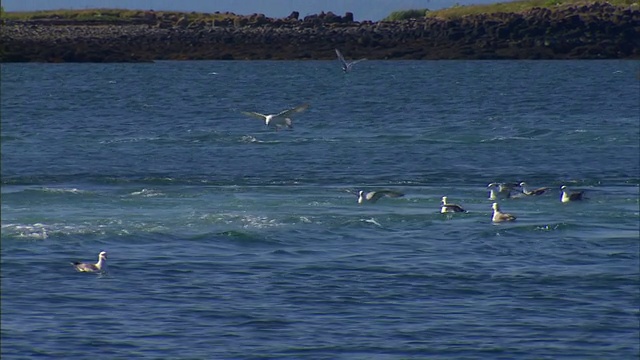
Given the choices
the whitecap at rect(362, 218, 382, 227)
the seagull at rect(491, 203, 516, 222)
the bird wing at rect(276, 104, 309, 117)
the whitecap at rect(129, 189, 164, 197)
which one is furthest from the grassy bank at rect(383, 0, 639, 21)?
→ the whitecap at rect(362, 218, 382, 227)

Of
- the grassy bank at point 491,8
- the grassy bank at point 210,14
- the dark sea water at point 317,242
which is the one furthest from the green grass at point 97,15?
the dark sea water at point 317,242

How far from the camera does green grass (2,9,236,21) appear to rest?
431 ft

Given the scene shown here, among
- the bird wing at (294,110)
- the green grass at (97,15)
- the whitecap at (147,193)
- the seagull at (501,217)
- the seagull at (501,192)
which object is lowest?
the green grass at (97,15)

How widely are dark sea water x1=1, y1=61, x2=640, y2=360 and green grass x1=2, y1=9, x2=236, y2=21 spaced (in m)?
88.1

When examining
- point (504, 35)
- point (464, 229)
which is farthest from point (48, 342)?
point (504, 35)

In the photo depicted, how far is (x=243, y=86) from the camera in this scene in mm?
73312

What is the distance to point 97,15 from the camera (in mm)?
133125

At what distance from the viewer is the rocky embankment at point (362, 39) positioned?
362 ft

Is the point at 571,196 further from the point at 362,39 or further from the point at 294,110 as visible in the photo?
the point at 362,39

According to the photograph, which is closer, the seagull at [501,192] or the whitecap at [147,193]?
the seagull at [501,192]

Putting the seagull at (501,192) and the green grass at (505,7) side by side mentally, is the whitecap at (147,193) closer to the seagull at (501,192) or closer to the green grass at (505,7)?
the seagull at (501,192)

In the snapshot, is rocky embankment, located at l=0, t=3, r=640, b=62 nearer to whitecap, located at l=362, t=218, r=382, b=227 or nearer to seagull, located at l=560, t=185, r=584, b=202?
seagull, located at l=560, t=185, r=584, b=202

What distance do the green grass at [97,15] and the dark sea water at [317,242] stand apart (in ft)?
289

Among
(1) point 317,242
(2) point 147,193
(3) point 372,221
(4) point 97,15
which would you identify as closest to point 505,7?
(4) point 97,15
